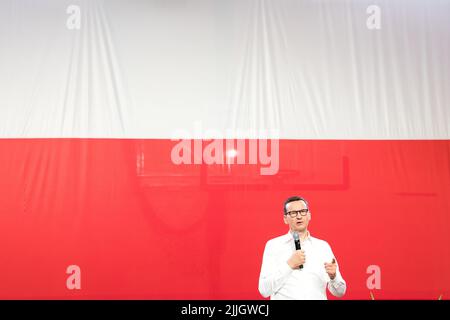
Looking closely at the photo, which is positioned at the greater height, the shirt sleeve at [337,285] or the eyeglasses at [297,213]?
the eyeglasses at [297,213]

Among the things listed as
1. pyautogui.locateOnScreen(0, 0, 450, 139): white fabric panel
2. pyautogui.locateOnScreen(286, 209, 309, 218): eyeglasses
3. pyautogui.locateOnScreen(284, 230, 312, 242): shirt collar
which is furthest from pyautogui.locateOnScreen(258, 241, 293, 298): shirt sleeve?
pyautogui.locateOnScreen(0, 0, 450, 139): white fabric panel

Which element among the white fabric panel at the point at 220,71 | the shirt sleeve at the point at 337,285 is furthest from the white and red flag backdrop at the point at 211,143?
the shirt sleeve at the point at 337,285

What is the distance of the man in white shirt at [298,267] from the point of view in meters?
2.78

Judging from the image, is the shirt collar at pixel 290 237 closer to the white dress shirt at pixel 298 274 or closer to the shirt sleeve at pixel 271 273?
the white dress shirt at pixel 298 274

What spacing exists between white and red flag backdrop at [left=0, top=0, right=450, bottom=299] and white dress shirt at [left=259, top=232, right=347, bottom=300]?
94 millimetres

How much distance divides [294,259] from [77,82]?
172 cm

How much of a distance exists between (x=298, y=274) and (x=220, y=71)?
1.33 meters

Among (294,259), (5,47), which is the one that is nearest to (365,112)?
(294,259)

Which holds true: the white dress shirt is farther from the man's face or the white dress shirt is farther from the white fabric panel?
the white fabric panel

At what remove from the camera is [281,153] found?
9.88 feet

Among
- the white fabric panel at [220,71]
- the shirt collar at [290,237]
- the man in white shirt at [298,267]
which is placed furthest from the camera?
the white fabric panel at [220,71]

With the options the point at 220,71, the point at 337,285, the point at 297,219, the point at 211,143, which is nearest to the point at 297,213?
the point at 297,219

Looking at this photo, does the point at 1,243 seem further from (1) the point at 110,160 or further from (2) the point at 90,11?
(2) the point at 90,11

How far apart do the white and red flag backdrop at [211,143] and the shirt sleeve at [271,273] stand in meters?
0.08
